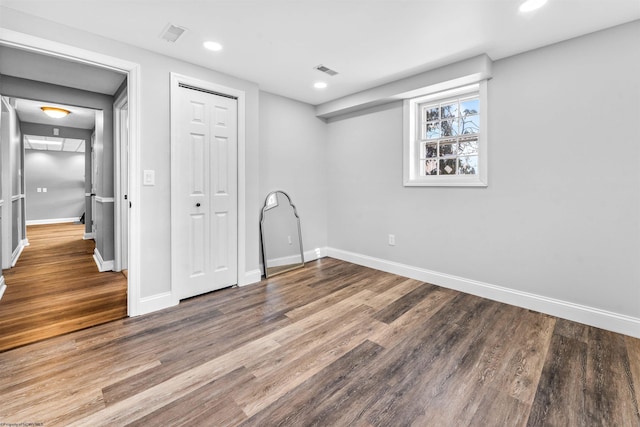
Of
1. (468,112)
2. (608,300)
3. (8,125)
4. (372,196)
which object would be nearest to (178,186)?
(372,196)

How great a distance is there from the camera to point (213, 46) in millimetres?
2537

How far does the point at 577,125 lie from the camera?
7.89 ft

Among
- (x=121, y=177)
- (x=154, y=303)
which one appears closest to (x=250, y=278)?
(x=154, y=303)

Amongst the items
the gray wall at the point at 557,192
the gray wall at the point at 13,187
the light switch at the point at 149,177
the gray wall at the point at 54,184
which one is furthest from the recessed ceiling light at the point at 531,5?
the gray wall at the point at 54,184

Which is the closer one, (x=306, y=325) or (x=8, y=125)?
(x=306, y=325)

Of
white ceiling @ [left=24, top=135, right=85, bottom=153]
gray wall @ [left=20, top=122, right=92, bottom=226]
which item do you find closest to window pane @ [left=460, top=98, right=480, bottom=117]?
gray wall @ [left=20, top=122, right=92, bottom=226]

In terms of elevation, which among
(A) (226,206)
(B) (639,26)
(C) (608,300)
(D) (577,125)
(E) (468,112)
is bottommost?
(C) (608,300)

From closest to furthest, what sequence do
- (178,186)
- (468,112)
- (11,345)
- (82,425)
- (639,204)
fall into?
(82,425), (11,345), (639,204), (178,186), (468,112)

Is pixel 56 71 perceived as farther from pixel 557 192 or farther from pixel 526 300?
pixel 526 300

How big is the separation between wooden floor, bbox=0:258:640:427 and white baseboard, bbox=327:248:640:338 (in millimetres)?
116

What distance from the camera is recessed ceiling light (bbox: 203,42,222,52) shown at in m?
2.49

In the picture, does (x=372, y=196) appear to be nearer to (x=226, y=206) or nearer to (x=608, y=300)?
(x=226, y=206)

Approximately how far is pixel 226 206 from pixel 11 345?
193 cm

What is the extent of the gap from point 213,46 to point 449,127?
2621 millimetres
